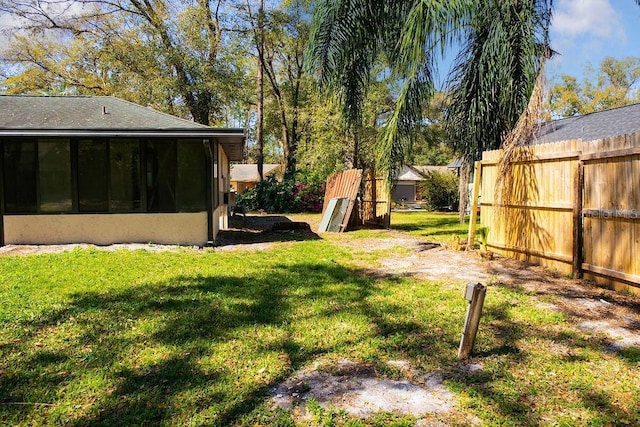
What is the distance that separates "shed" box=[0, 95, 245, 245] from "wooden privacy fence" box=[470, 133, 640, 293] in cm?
508

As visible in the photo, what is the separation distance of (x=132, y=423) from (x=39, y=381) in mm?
980

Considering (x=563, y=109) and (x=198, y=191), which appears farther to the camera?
(x=563, y=109)

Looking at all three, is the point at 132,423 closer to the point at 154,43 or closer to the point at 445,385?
the point at 445,385

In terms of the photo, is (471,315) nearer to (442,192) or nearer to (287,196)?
(287,196)

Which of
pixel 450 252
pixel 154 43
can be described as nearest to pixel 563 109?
pixel 154 43

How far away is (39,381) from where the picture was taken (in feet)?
9.71

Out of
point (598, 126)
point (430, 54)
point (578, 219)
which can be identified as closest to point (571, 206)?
point (578, 219)

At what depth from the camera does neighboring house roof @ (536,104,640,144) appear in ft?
44.1

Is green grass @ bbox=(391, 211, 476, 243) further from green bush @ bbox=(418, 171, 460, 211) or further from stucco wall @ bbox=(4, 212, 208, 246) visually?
green bush @ bbox=(418, 171, 460, 211)

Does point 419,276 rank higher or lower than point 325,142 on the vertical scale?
lower

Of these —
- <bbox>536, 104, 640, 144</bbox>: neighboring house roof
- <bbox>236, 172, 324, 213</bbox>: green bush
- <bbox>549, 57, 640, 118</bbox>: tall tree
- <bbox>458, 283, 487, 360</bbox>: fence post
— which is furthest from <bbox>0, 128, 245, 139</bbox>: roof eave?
<bbox>549, 57, 640, 118</bbox>: tall tree

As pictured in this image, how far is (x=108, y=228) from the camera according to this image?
8.76 metres

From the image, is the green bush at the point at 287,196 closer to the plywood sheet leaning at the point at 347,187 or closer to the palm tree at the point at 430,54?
the plywood sheet leaning at the point at 347,187

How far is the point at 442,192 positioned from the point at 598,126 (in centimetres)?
1097
